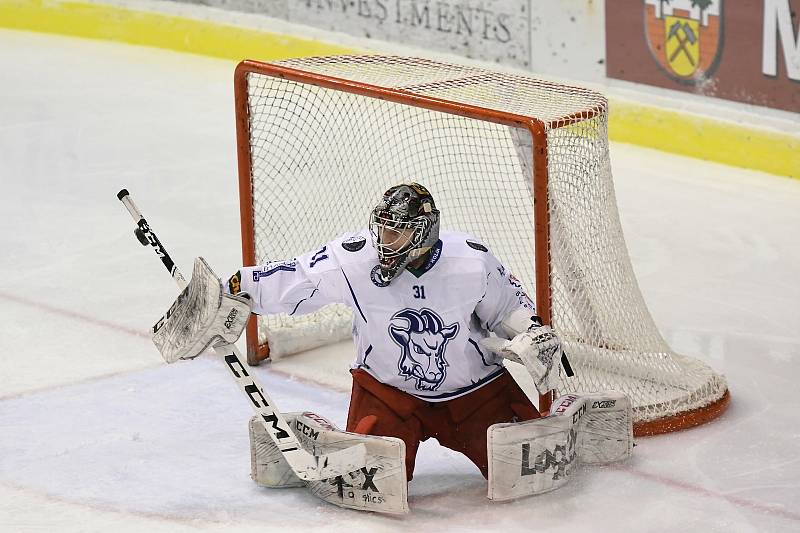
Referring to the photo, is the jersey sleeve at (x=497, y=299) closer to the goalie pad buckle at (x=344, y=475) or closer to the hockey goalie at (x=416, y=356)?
the hockey goalie at (x=416, y=356)

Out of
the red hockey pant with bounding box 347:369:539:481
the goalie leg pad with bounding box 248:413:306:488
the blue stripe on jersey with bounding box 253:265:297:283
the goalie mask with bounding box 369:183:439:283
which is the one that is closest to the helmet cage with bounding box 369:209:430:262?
the goalie mask with bounding box 369:183:439:283

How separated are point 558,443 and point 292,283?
0.73 meters

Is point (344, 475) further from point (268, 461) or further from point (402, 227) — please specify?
point (402, 227)

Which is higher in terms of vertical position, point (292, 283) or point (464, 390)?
point (292, 283)

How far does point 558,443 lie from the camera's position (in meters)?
3.84

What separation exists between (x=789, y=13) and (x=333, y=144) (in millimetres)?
1916

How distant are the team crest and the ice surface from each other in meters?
0.42

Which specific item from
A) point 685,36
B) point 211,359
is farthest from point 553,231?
point 685,36

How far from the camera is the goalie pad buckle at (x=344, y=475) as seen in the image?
3.72 m

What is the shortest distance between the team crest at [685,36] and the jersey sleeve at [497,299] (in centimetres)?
309

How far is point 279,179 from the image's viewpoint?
6617 millimetres

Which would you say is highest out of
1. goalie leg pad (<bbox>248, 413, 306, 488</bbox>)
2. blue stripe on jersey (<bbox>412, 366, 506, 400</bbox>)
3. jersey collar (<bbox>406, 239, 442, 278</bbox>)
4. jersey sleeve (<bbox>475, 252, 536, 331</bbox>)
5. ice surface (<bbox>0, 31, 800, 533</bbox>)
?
jersey collar (<bbox>406, 239, 442, 278</bbox>)

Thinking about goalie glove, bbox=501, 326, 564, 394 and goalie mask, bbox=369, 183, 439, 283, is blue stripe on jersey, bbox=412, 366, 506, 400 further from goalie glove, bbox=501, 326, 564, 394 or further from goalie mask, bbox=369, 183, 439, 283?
goalie mask, bbox=369, 183, 439, 283

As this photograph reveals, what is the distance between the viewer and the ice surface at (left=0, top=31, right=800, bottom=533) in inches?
151
